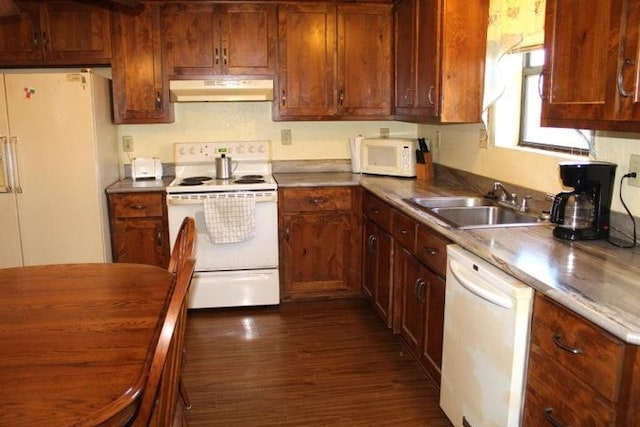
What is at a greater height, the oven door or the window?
the window

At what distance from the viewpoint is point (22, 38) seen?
3832 millimetres

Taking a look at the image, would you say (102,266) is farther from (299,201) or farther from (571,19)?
(571,19)

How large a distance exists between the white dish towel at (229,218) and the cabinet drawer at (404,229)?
3.39 feet

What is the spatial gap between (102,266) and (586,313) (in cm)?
182

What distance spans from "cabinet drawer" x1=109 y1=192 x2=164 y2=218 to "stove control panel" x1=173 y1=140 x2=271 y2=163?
52 centimetres

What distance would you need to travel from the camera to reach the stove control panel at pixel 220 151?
168 inches

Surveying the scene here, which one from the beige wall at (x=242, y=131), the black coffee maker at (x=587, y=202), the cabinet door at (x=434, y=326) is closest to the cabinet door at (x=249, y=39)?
the beige wall at (x=242, y=131)

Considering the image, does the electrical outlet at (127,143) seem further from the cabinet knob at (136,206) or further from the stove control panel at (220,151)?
the cabinet knob at (136,206)

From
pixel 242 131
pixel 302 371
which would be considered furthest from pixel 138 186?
pixel 302 371

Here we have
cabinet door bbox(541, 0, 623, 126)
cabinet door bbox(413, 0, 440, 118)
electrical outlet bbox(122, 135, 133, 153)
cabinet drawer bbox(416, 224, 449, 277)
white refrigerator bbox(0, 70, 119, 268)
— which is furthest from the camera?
electrical outlet bbox(122, 135, 133, 153)

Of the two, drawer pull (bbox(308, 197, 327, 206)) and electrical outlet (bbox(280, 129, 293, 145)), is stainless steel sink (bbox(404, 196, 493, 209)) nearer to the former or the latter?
drawer pull (bbox(308, 197, 327, 206))

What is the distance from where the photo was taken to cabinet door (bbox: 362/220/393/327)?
340 cm

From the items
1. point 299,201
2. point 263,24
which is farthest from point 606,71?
point 263,24

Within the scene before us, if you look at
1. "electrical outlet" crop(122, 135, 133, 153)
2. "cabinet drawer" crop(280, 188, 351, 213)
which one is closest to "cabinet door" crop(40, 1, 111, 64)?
"electrical outlet" crop(122, 135, 133, 153)
